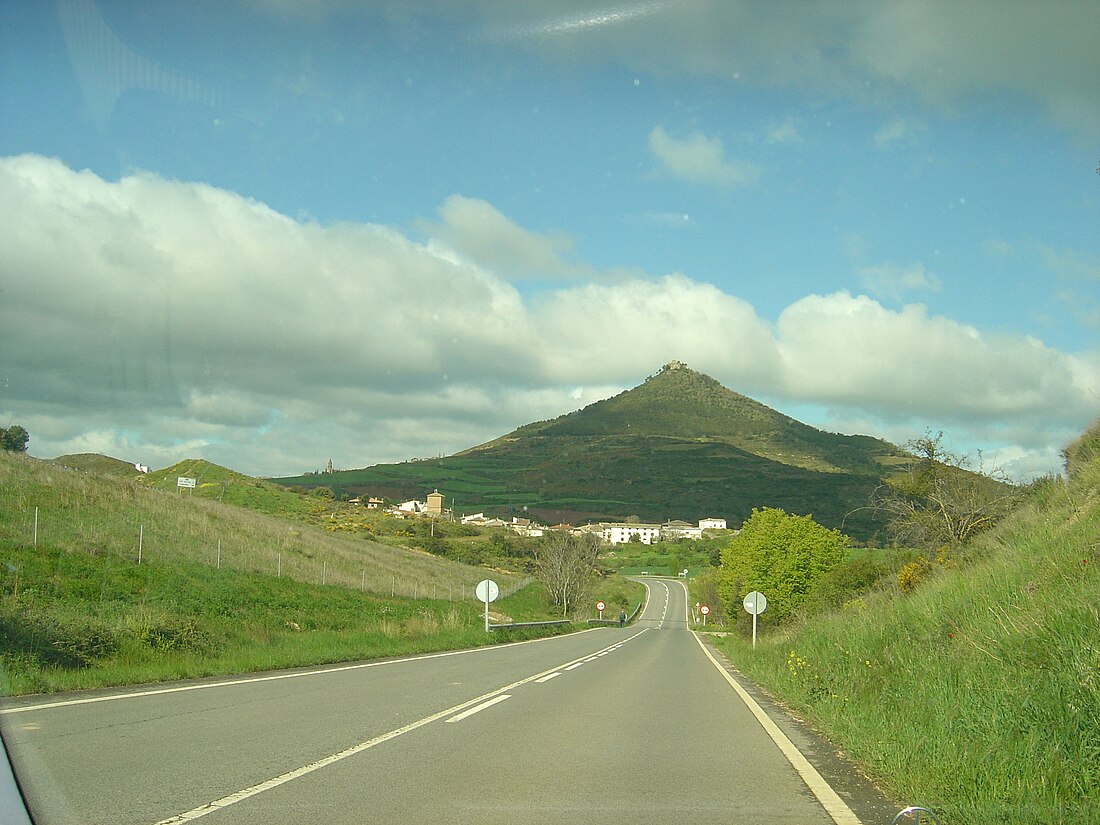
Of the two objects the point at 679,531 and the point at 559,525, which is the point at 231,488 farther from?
the point at 679,531

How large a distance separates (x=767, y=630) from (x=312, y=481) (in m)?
93.8

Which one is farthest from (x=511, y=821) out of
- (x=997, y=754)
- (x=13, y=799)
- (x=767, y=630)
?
(x=767, y=630)

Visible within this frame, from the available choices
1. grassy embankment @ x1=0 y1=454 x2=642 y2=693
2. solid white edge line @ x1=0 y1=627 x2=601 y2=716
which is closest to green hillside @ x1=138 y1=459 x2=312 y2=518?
grassy embankment @ x1=0 y1=454 x2=642 y2=693

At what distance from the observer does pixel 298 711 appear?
11.2 meters

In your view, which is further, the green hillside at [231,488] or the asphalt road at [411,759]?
the green hillside at [231,488]

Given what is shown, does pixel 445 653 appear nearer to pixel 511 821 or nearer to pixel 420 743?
pixel 420 743

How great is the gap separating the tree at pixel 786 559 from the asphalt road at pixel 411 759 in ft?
173

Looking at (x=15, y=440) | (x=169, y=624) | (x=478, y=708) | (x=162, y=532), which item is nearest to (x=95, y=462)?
(x=15, y=440)

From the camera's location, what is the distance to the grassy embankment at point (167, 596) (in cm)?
1480

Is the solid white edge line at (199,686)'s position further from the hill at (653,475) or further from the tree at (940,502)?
the hill at (653,475)

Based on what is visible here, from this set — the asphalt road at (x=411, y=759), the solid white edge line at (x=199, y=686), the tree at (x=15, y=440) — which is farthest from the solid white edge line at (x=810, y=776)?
the tree at (x=15, y=440)

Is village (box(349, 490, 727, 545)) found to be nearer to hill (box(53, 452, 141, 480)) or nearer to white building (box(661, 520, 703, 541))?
white building (box(661, 520, 703, 541))

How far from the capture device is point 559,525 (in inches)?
4459

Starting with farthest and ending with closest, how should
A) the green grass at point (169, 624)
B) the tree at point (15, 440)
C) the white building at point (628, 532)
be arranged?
the white building at point (628, 532) < the tree at point (15, 440) < the green grass at point (169, 624)
